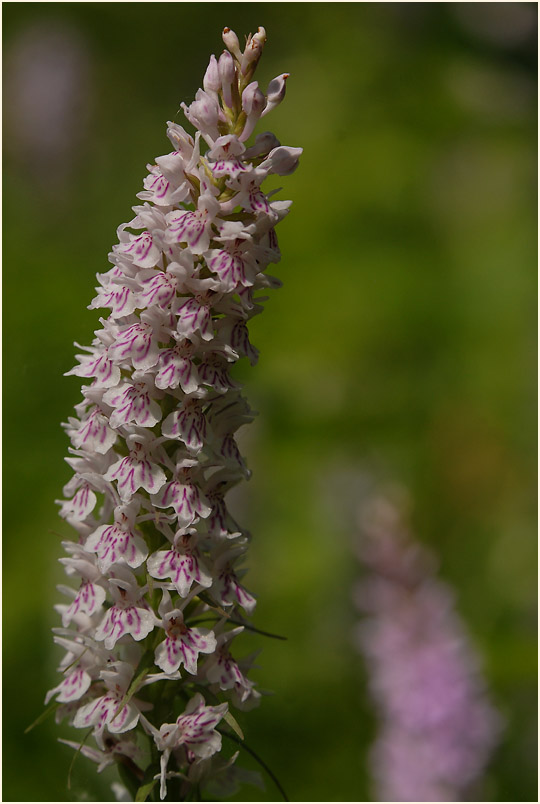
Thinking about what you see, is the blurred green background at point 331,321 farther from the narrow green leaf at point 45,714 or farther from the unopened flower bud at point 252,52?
the unopened flower bud at point 252,52

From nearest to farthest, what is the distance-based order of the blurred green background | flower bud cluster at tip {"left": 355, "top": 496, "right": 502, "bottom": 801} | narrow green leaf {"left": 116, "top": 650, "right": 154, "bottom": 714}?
narrow green leaf {"left": 116, "top": 650, "right": 154, "bottom": 714} → flower bud cluster at tip {"left": 355, "top": 496, "right": 502, "bottom": 801} → the blurred green background

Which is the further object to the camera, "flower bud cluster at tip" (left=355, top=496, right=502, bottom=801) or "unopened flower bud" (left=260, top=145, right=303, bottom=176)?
"flower bud cluster at tip" (left=355, top=496, right=502, bottom=801)

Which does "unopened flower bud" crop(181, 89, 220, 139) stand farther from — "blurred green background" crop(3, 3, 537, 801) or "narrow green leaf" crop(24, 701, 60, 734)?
"blurred green background" crop(3, 3, 537, 801)

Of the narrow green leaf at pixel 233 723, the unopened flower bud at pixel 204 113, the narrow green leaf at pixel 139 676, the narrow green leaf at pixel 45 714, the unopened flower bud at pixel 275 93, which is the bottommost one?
the narrow green leaf at pixel 45 714

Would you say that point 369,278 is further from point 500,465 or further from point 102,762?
point 102,762


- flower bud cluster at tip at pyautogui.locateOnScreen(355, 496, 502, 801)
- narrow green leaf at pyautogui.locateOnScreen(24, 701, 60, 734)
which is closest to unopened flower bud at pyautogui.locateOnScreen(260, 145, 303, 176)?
narrow green leaf at pyautogui.locateOnScreen(24, 701, 60, 734)

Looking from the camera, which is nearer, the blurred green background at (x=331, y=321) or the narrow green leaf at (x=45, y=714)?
the narrow green leaf at (x=45, y=714)

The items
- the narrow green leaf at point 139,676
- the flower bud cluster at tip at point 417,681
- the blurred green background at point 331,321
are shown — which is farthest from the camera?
the blurred green background at point 331,321

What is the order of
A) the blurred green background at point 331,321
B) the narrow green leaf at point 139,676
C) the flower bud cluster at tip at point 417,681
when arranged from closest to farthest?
the narrow green leaf at point 139,676, the flower bud cluster at tip at point 417,681, the blurred green background at point 331,321

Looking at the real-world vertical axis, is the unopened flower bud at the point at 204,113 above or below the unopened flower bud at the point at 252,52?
below

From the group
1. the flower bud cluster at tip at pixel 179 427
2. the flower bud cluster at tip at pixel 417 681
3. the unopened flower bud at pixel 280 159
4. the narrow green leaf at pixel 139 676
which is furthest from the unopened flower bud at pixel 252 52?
the flower bud cluster at tip at pixel 417 681
